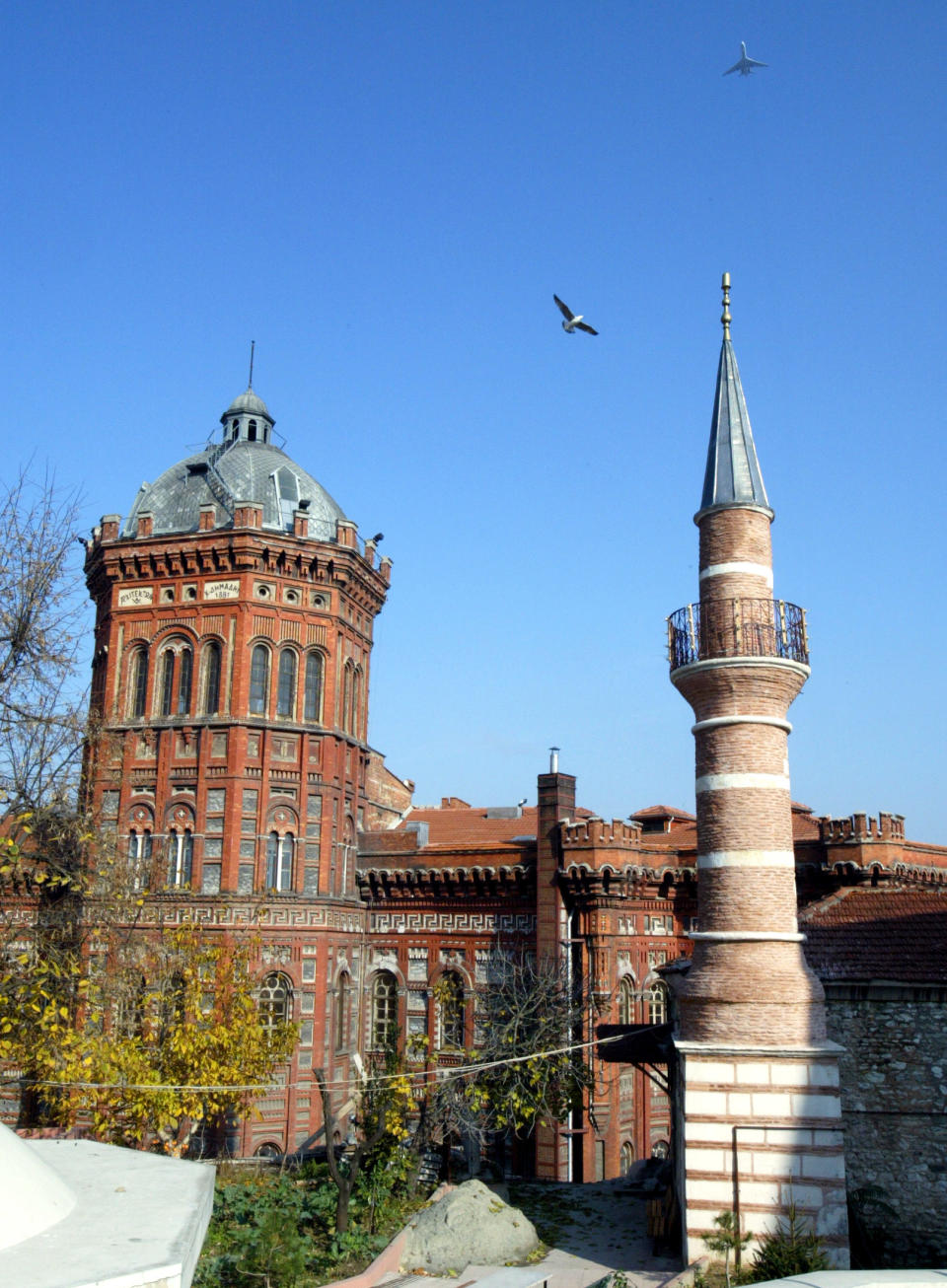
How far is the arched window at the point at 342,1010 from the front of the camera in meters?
30.6

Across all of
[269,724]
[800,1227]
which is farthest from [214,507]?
[800,1227]

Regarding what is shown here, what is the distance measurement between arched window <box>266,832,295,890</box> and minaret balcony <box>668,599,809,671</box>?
603 inches

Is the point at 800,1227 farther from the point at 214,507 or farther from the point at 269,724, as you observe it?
the point at 214,507

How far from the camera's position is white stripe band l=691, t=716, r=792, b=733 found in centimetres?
1722

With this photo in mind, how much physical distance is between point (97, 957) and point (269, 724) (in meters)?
7.28

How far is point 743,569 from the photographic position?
58.7 feet

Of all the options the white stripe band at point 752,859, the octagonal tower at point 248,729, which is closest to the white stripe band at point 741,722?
the white stripe band at point 752,859

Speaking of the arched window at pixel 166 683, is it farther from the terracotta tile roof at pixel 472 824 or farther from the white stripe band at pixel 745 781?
the white stripe band at pixel 745 781

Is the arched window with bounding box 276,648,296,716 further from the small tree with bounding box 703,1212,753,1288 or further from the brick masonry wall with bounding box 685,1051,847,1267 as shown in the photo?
the small tree with bounding box 703,1212,753,1288

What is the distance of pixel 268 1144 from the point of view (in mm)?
27484

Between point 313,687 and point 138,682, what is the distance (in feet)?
16.0

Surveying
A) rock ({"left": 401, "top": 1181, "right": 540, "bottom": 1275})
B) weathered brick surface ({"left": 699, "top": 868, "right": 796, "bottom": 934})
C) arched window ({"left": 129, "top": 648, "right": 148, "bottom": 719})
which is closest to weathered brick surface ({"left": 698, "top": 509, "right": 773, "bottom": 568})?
weathered brick surface ({"left": 699, "top": 868, "right": 796, "bottom": 934})

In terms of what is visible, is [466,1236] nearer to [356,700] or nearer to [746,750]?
[746,750]

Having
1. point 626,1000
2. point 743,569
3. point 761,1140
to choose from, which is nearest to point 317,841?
point 626,1000
